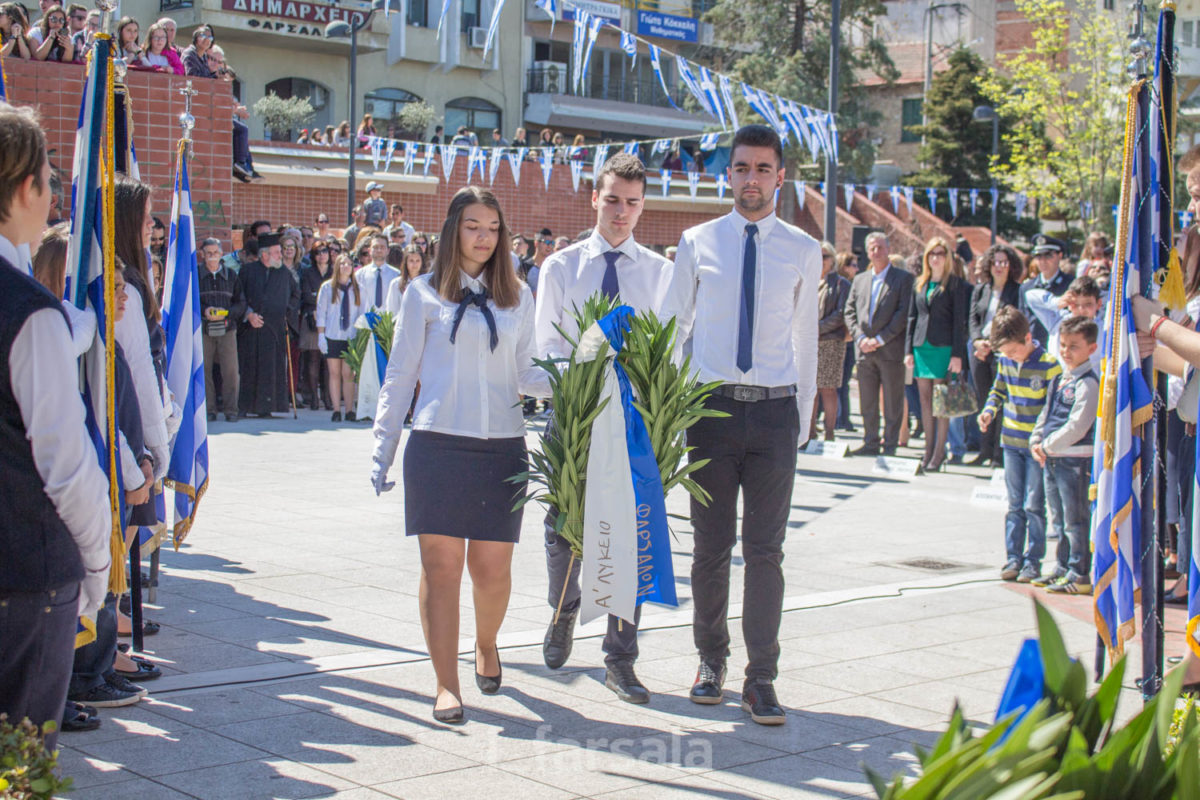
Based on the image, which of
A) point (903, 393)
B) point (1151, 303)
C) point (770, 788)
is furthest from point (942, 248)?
point (770, 788)

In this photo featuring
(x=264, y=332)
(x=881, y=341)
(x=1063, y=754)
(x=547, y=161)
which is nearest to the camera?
(x=1063, y=754)

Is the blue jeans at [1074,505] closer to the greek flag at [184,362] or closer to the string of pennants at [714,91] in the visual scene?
the greek flag at [184,362]

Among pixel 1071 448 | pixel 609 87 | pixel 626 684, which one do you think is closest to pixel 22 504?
pixel 626 684

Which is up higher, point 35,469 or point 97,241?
point 97,241

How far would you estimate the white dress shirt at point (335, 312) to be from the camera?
1681 centimetres

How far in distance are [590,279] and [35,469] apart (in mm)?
3328

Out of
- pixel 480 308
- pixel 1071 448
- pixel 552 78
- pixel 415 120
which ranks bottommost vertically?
pixel 1071 448

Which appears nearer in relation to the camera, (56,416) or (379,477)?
(56,416)

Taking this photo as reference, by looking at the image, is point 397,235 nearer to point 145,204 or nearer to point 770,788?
point 145,204

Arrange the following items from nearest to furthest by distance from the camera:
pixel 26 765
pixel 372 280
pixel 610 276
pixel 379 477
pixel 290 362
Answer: pixel 26 765 → pixel 379 477 → pixel 610 276 → pixel 372 280 → pixel 290 362

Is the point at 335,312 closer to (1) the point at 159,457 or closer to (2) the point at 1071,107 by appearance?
(1) the point at 159,457

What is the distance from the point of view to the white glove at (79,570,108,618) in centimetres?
332

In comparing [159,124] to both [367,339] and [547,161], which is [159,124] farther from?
[547,161]

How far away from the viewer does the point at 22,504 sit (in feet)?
10.0
